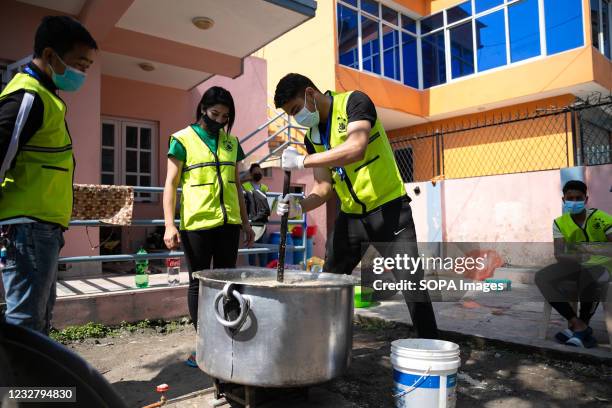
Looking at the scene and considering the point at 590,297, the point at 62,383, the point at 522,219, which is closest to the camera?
the point at 62,383

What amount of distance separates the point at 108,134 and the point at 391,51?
8.85 metres

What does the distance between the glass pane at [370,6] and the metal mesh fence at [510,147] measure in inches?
158

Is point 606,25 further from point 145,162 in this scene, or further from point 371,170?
point 371,170

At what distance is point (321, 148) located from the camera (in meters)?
3.02

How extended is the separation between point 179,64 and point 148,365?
5501 mm

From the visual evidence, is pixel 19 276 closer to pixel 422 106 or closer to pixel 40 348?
pixel 40 348

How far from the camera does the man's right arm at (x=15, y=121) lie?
5.82ft

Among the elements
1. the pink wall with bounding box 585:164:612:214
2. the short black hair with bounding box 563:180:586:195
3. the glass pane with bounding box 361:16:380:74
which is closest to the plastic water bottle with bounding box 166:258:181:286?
the short black hair with bounding box 563:180:586:195

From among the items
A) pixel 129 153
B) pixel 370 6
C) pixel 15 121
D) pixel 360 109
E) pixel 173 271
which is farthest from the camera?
pixel 370 6

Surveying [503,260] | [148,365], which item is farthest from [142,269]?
[503,260]

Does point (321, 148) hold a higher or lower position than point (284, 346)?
higher

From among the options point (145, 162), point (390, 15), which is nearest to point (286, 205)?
point (145, 162)

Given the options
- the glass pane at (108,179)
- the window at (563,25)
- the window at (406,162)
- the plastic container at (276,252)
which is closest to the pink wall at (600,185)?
the plastic container at (276,252)

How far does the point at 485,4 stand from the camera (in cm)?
1251
